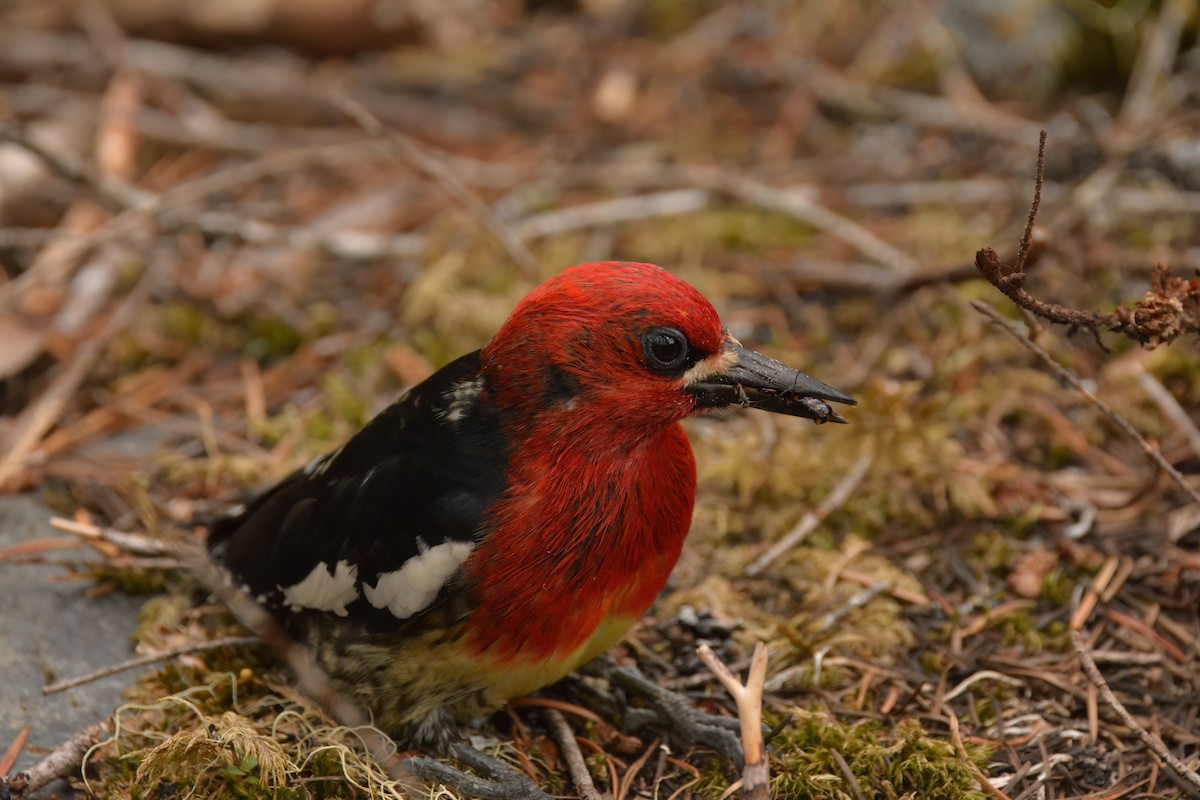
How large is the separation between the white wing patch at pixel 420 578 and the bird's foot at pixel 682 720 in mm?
728

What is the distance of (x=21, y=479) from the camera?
3.75 meters

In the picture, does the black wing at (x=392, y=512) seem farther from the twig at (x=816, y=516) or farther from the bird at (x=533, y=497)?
the twig at (x=816, y=516)

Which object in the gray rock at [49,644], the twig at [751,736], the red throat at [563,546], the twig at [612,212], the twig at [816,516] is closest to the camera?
the twig at [751,736]

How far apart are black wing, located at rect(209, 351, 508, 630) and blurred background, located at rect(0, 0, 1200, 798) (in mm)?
362

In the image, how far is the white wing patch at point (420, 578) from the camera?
2.60m

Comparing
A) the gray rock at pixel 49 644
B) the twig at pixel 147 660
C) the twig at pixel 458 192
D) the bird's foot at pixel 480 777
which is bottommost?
the bird's foot at pixel 480 777

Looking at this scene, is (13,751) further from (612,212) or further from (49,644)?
(612,212)

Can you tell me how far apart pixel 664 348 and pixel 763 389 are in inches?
11.3

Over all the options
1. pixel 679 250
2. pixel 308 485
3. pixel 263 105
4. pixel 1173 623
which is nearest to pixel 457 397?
pixel 308 485

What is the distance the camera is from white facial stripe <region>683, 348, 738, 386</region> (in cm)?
266

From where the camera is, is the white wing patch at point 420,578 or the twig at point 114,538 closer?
the white wing patch at point 420,578

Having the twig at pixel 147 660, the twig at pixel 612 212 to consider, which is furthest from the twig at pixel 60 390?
the twig at pixel 612 212

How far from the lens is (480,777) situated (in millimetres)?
2822

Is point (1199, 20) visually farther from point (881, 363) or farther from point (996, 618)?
point (996, 618)
